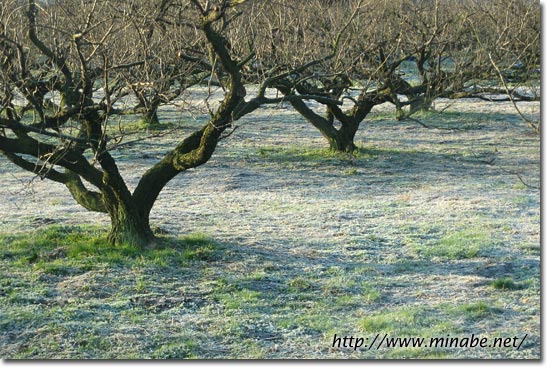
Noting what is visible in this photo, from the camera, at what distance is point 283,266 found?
9.26 meters

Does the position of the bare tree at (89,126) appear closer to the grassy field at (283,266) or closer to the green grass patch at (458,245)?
the grassy field at (283,266)

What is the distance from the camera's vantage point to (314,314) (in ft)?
25.7

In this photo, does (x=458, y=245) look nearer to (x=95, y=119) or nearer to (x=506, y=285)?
(x=506, y=285)

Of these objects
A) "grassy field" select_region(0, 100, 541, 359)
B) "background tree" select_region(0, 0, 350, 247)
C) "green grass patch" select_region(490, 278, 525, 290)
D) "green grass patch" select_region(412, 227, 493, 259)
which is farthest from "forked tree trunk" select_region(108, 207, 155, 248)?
"green grass patch" select_region(490, 278, 525, 290)

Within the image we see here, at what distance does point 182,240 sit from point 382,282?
261 cm

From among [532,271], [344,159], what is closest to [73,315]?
[532,271]

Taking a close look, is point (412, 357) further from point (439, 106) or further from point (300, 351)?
point (439, 106)

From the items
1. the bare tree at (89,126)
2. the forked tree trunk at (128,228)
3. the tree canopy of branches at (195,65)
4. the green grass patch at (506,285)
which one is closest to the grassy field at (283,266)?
the green grass patch at (506,285)

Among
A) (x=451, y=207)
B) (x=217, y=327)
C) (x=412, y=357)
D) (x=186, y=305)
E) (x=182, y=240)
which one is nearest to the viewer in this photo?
(x=412, y=357)

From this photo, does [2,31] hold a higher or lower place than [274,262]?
higher

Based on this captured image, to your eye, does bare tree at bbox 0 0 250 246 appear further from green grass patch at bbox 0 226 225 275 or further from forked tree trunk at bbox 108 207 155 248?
green grass patch at bbox 0 226 225 275

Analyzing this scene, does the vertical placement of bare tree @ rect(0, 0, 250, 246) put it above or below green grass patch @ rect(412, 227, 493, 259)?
above

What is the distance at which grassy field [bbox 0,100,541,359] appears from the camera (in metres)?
7.24

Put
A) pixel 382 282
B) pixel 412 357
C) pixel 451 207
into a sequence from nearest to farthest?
pixel 412 357
pixel 382 282
pixel 451 207
